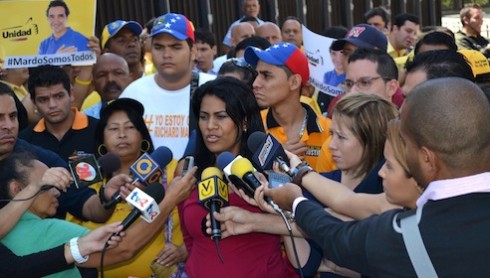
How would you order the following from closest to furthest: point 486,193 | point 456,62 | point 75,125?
point 486,193, point 456,62, point 75,125

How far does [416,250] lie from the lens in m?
2.78

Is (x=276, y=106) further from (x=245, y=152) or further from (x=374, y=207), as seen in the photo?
(x=374, y=207)

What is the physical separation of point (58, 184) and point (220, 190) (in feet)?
2.98

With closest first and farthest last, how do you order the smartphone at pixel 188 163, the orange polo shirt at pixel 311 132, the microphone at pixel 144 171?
the microphone at pixel 144 171 < the smartphone at pixel 188 163 < the orange polo shirt at pixel 311 132

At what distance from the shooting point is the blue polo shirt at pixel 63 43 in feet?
22.5

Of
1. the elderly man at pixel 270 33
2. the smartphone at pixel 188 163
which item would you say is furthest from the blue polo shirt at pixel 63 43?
the elderly man at pixel 270 33

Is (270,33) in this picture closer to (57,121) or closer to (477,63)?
(477,63)

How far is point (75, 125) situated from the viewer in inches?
238

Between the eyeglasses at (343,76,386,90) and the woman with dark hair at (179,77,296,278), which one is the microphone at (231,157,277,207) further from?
the eyeglasses at (343,76,386,90)

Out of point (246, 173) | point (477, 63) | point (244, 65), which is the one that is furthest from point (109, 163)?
point (477, 63)

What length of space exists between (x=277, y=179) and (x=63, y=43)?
3813mm

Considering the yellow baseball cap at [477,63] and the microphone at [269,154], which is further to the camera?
the yellow baseball cap at [477,63]

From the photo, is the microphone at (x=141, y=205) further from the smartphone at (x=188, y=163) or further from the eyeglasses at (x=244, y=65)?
the eyeglasses at (x=244, y=65)

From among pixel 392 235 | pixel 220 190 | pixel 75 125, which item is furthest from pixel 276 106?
pixel 392 235
